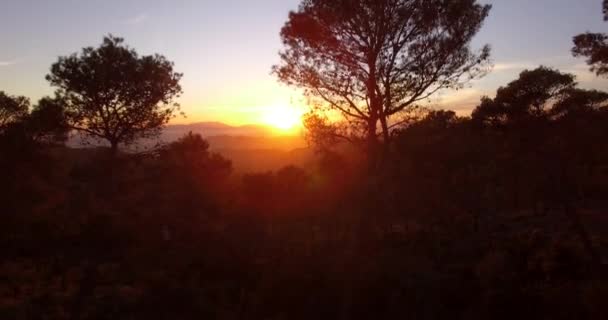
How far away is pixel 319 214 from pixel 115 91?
15.1 metres

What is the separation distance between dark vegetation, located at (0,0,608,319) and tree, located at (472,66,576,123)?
2.7 inches

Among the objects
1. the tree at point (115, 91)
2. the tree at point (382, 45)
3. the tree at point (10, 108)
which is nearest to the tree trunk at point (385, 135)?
the tree at point (382, 45)

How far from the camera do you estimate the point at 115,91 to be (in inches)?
1329

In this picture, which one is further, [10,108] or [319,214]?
[10,108]

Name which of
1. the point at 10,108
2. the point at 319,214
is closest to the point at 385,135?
the point at 319,214

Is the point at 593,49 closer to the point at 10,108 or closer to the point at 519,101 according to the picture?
the point at 519,101

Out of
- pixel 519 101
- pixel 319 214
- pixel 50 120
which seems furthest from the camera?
pixel 50 120

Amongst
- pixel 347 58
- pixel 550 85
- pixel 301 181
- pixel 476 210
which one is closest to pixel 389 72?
pixel 347 58

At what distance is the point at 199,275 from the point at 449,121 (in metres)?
23.3

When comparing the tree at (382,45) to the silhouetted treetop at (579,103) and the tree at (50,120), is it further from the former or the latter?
the tree at (50,120)

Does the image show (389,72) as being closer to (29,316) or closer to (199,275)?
(199,275)

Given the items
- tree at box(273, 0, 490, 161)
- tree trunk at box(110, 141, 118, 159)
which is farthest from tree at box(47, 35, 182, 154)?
tree at box(273, 0, 490, 161)

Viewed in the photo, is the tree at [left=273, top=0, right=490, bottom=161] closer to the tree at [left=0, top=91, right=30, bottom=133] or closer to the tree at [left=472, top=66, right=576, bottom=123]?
the tree at [left=472, top=66, right=576, bottom=123]

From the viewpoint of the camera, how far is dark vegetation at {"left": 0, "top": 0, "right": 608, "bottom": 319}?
1277 centimetres
